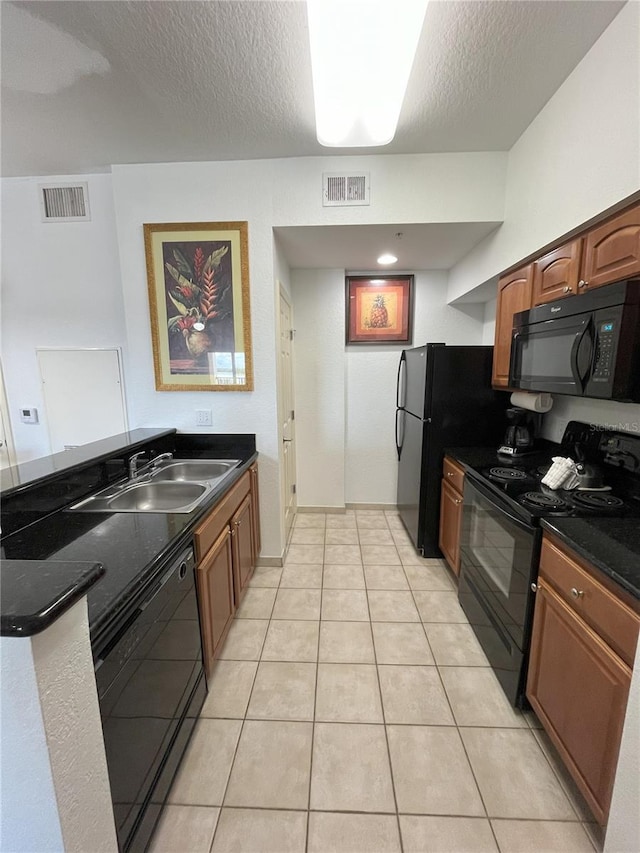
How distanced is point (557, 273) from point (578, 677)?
166 cm

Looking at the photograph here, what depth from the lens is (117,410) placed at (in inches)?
105

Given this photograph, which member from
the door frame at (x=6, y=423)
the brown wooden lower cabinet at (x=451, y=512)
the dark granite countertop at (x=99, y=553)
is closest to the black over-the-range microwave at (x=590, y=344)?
the brown wooden lower cabinet at (x=451, y=512)

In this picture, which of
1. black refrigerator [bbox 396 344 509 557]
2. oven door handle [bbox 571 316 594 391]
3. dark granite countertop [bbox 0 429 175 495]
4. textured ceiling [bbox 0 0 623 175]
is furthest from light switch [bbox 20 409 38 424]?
oven door handle [bbox 571 316 594 391]

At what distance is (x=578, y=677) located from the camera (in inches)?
44.3

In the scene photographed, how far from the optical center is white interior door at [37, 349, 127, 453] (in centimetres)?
263

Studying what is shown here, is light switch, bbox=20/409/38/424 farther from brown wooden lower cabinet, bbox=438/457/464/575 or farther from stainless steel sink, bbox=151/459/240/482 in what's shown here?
brown wooden lower cabinet, bbox=438/457/464/575

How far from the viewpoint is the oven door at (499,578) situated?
1410 millimetres

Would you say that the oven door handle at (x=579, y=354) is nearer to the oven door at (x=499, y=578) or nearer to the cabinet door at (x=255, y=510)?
the oven door at (x=499, y=578)

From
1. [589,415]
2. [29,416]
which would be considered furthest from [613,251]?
[29,416]

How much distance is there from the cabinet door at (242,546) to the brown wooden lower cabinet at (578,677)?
1448mm

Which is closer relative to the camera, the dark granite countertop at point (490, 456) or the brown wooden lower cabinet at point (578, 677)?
the brown wooden lower cabinet at point (578, 677)

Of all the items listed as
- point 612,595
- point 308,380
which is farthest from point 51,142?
point 612,595

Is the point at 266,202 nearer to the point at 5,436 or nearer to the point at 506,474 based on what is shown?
the point at 506,474

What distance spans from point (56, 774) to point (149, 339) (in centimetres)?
222
